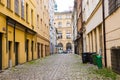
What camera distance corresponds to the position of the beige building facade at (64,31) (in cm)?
11006

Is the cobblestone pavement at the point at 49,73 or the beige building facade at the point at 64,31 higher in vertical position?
the beige building facade at the point at 64,31

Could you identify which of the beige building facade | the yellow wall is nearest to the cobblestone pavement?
the yellow wall

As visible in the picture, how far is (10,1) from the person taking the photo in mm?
20516

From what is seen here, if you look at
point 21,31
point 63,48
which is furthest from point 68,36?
point 21,31

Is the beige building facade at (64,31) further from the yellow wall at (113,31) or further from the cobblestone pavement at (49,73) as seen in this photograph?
the yellow wall at (113,31)

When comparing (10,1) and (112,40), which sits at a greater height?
(10,1)

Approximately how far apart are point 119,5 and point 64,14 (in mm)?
100228

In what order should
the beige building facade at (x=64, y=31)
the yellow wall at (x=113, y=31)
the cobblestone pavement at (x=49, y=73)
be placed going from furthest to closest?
the beige building facade at (x=64, y=31), the yellow wall at (x=113, y=31), the cobblestone pavement at (x=49, y=73)

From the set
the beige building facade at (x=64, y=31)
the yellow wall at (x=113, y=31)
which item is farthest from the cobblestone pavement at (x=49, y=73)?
the beige building facade at (x=64, y=31)

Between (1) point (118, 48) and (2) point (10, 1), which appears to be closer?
(1) point (118, 48)

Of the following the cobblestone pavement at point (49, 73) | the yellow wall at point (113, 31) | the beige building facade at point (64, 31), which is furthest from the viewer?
the beige building facade at point (64, 31)

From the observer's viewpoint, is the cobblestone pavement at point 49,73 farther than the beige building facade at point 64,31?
No

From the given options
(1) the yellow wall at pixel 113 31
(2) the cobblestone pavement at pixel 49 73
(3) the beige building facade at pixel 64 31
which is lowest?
(2) the cobblestone pavement at pixel 49 73

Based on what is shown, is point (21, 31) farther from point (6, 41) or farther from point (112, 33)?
point (112, 33)
